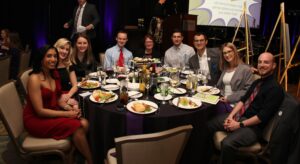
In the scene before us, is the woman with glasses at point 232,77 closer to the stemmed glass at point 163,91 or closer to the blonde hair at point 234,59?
the blonde hair at point 234,59

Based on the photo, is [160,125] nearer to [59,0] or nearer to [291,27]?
[59,0]

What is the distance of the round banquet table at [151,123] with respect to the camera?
2158 millimetres

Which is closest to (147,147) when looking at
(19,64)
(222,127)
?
(222,127)

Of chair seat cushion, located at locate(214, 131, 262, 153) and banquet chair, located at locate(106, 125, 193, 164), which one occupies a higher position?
banquet chair, located at locate(106, 125, 193, 164)

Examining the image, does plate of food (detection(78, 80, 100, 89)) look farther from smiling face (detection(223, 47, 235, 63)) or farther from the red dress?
smiling face (detection(223, 47, 235, 63))

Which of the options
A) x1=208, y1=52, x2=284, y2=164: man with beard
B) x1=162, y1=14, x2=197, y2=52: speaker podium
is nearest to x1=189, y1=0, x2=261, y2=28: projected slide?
x1=162, y1=14, x2=197, y2=52: speaker podium

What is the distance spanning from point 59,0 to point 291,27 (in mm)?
6683

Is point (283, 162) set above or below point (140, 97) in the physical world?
below

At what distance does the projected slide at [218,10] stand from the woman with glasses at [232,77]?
12.1 feet

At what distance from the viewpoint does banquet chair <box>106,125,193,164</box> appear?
4.89 feet

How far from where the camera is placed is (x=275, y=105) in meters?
2.29

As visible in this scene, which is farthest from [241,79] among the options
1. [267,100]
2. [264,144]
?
[264,144]

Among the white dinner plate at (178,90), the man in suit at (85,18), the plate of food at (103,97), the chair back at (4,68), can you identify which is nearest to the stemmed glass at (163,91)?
the white dinner plate at (178,90)

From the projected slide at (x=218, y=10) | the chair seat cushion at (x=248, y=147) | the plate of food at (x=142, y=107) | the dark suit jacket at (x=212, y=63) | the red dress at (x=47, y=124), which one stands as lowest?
the chair seat cushion at (x=248, y=147)
